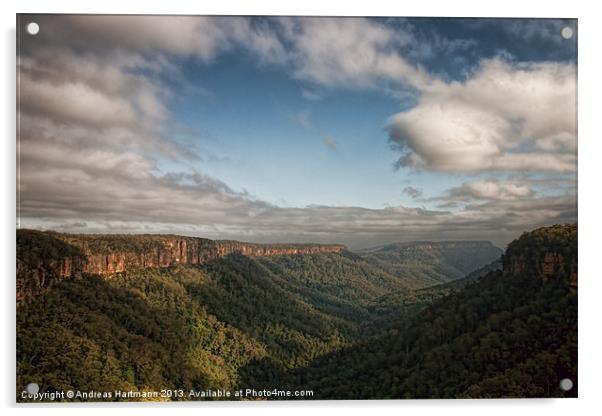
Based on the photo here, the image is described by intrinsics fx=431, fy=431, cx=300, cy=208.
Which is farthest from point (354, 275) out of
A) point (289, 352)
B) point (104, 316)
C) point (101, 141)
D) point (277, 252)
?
point (101, 141)

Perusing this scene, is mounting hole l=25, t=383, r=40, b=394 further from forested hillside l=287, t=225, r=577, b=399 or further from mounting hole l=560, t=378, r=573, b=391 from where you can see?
mounting hole l=560, t=378, r=573, b=391

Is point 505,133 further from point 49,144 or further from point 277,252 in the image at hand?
point 49,144

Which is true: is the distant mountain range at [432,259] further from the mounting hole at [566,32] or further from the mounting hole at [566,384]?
the mounting hole at [566,32]

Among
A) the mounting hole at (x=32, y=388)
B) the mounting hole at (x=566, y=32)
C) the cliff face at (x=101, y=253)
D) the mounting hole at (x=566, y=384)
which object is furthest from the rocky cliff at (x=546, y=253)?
the mounting hole at (x=32, y=388)

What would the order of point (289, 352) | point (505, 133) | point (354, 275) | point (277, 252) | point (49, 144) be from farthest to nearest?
point (354, 275) < point (277, 252) < point (289, 352) < point (505, 133) < point (49, 144)

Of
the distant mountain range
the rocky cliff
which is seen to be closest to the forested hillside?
the rocky cliff

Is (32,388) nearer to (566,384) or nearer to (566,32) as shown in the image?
(566,384)
